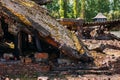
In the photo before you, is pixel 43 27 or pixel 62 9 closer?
pixel 43 27

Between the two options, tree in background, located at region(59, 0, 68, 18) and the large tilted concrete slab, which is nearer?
the large tilted concrete slab

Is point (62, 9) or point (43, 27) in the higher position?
point (43, 27)

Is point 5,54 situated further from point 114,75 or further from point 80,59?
point 114,75

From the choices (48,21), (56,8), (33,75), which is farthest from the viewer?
(56,8)

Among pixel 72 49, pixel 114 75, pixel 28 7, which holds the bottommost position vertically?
pixel 114 75

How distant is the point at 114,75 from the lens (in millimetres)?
13422

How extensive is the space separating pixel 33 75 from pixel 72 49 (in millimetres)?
1796

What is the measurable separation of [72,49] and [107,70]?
1.47 metres

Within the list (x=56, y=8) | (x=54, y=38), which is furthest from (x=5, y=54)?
(x=56, y=8)

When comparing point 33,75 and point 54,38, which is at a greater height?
point 54,38

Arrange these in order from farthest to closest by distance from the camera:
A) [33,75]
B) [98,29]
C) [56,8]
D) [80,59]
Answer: [56,8]
[98,29]
[80,59]
[33,75]

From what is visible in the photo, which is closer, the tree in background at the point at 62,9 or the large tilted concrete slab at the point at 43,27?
the large tilted concrete slab at the point at 43,27

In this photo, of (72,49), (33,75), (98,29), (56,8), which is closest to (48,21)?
(72,49)

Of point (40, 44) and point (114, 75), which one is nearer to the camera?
point (114, 75)
